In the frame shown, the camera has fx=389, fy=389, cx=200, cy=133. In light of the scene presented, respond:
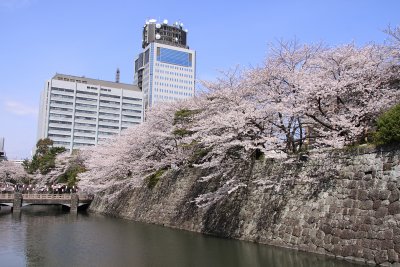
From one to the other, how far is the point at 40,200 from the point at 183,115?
22.1 metres

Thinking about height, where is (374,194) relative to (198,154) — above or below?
below

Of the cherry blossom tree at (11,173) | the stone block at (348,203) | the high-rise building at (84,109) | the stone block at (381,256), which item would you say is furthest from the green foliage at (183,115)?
the high-rise building at (84,109)

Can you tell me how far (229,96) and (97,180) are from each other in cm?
2048

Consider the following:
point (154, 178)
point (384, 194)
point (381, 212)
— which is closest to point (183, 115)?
point (154, 178)

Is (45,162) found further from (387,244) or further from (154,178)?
(387,244)

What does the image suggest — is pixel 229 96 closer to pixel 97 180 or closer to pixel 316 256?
pixel 316 256

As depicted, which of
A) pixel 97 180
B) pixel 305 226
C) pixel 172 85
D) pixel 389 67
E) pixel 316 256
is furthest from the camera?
pixel 172 85

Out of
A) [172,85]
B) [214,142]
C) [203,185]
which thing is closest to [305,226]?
[214,142]

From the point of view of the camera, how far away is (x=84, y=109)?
110 m

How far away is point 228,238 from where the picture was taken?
54.1 ft

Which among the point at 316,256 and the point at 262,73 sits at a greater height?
the point at 262,73

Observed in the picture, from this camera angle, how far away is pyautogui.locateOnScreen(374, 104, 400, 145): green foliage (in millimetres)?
10664

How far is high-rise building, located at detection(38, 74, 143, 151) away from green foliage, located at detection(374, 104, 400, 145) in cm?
9754

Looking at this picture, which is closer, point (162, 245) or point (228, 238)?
point (162, 245)
